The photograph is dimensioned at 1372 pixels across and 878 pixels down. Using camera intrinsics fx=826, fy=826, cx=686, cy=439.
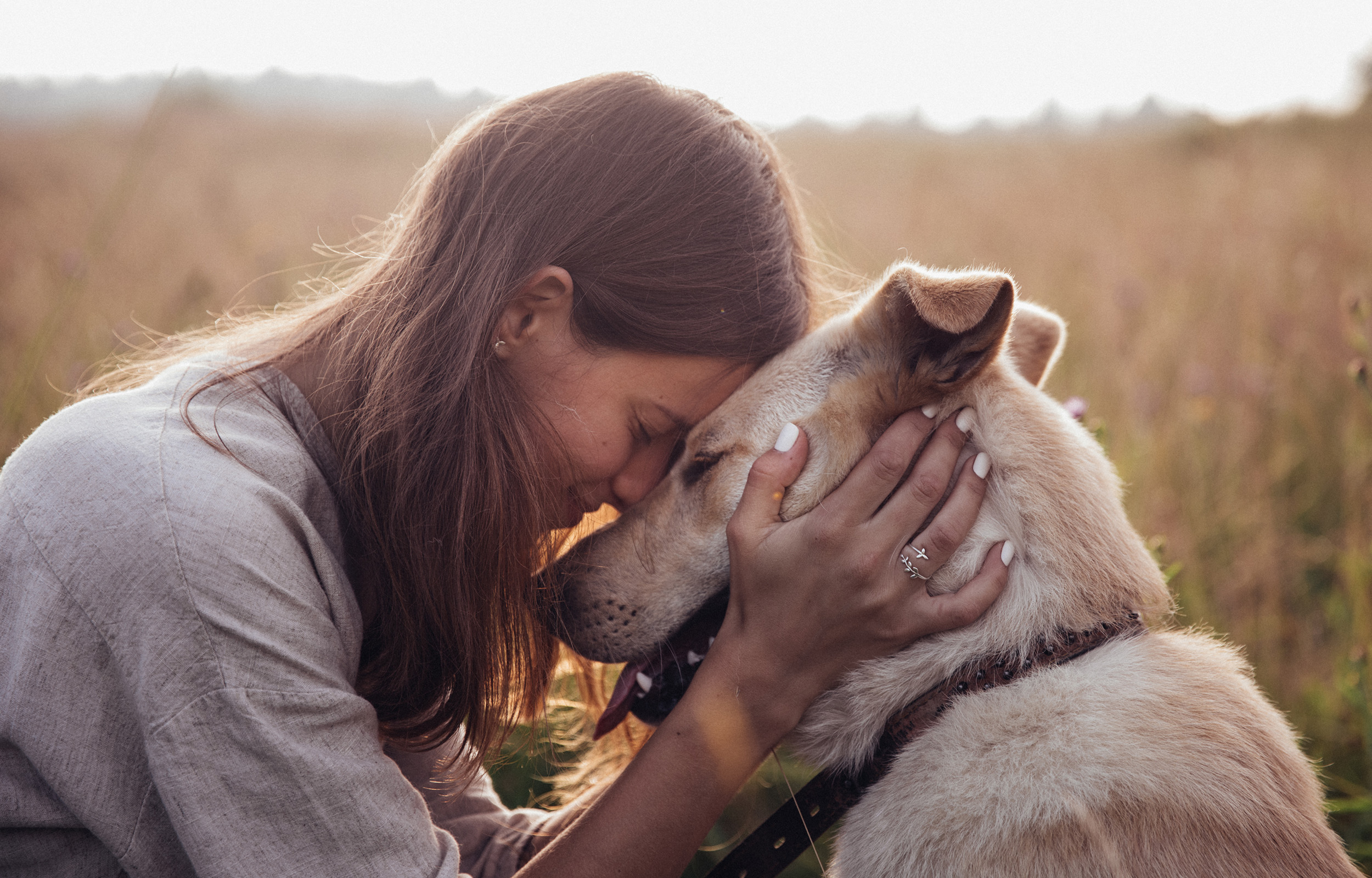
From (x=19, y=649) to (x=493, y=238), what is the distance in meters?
1.12

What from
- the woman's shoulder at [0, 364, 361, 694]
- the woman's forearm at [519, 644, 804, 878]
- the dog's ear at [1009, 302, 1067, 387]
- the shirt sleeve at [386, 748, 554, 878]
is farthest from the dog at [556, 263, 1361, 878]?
the woman's shoulder at [0, 364, 361, 694]

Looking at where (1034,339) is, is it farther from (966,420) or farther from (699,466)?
(699,466)

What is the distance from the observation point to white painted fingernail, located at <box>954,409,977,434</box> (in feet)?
5.99

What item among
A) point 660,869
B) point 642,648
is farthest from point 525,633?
point 660,869

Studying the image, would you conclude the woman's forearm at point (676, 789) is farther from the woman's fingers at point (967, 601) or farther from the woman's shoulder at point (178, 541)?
the woman's shoulder at point (178, 541)

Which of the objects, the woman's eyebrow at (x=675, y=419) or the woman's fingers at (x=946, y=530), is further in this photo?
the woman's eyebrow at (x=675, y=419)

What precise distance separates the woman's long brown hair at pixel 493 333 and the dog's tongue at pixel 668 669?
0.22m

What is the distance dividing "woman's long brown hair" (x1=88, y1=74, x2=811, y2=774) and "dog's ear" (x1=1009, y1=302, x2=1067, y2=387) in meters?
0.78

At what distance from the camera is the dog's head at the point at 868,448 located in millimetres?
1698

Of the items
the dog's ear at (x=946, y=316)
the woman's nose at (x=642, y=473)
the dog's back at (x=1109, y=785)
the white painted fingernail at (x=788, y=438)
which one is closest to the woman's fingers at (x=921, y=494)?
the dog's ear at (x=946, y=316)

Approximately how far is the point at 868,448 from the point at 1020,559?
0.40 metres

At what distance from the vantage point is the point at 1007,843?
156cm

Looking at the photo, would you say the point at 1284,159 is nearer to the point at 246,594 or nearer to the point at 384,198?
the point at 384,198

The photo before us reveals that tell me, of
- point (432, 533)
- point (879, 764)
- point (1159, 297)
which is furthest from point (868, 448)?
point (1159, 297)
